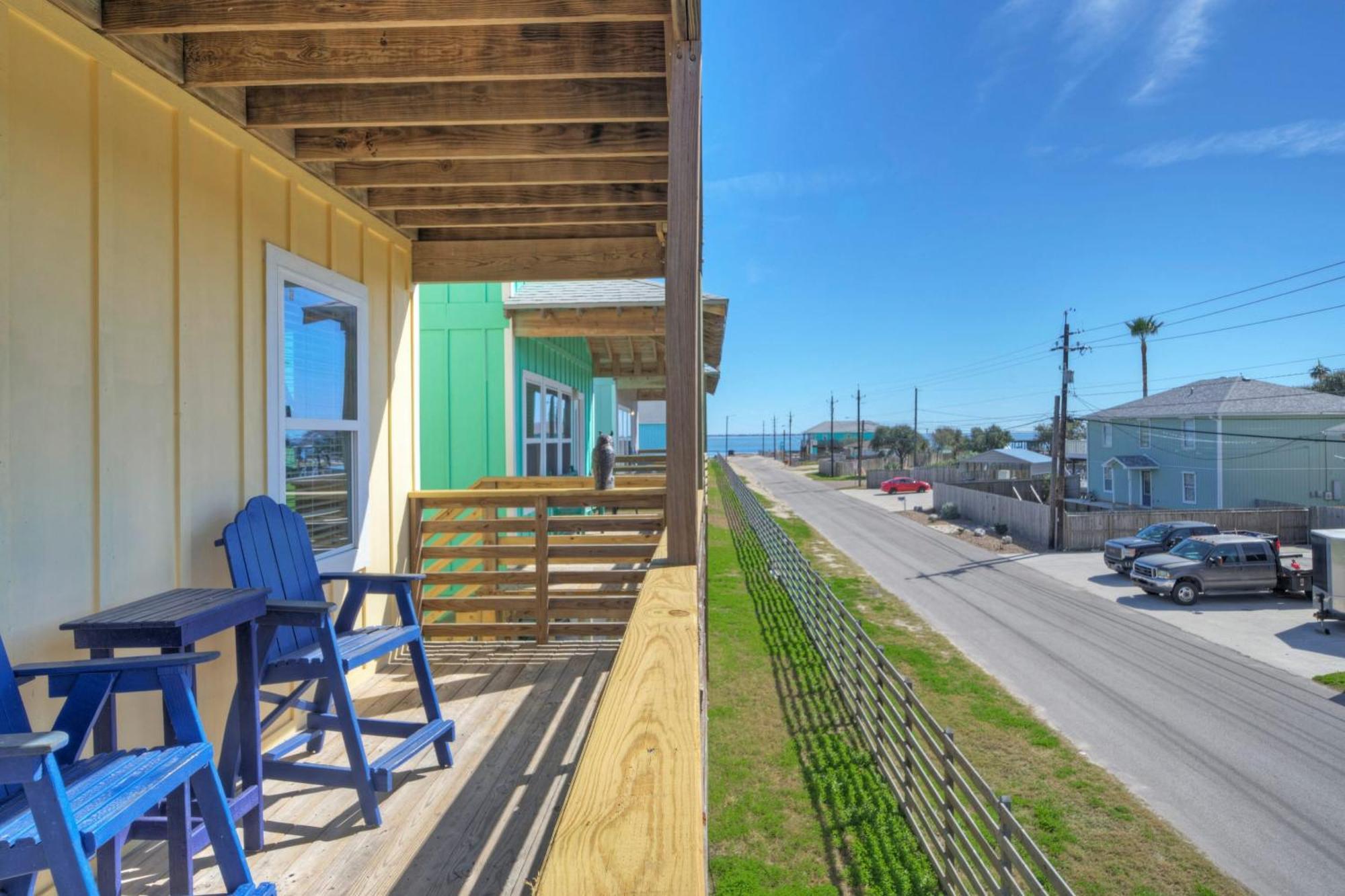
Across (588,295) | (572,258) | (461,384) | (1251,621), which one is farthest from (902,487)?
(572,258)

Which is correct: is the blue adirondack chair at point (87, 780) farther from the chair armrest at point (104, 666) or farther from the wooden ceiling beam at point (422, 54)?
the wooden ceiling beam at point (422, 54)

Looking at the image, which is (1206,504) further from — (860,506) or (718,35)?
(718,35)

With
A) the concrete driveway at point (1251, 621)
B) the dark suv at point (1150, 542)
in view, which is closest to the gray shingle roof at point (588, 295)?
the concrete driveway at point (1251, 621)

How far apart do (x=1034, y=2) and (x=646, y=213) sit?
33.4 metres

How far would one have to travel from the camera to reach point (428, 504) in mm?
4363

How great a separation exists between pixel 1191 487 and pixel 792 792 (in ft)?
75.7

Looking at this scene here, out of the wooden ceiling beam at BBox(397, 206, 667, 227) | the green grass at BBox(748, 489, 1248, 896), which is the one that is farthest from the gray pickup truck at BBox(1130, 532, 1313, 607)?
the wooden ceiling beam at BBox(397, 206, 667, 227)

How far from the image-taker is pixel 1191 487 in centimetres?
2177

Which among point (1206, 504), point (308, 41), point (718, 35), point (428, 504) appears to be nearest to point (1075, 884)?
point (428, 504)

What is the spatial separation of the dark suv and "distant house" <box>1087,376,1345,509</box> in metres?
7.15

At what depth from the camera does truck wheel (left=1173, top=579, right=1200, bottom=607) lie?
1220cm

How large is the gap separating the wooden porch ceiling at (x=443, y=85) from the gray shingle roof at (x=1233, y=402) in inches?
A: 983

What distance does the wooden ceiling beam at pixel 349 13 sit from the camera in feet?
6.89

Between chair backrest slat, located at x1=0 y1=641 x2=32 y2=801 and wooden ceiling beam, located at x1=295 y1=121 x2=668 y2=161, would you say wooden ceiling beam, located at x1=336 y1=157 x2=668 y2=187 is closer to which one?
wooden ceiling beam, located at x1=295 y1=121 x2=668 y2=161
